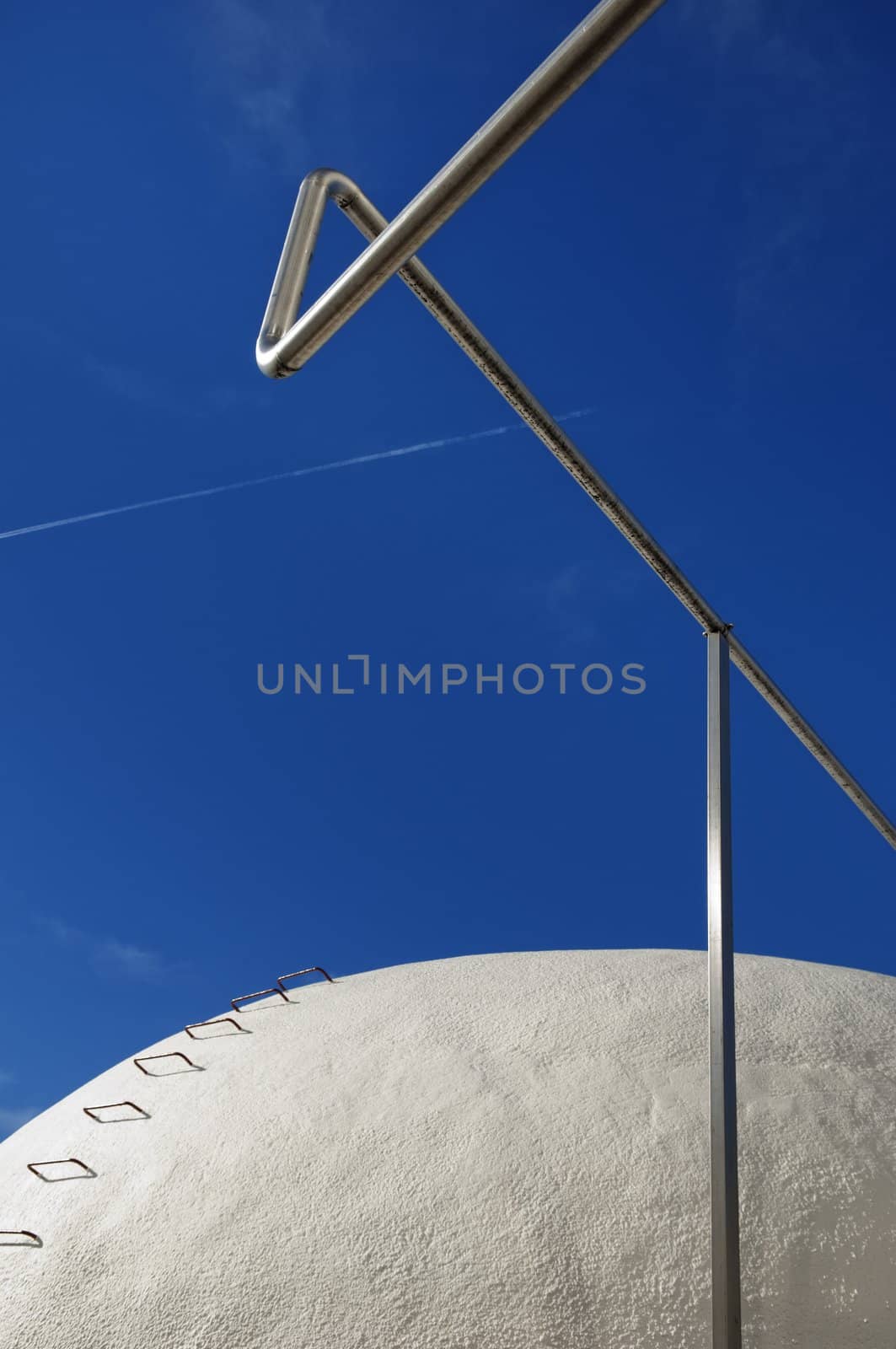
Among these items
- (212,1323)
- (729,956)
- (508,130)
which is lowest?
(212,1323)

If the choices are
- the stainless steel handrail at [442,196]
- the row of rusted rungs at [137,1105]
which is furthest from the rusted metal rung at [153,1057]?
the stainless steel handrail at [442,196]

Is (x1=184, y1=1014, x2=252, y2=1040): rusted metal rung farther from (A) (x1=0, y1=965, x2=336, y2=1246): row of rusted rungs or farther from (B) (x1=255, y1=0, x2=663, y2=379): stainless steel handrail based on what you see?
(B) (x1=255, y1=0, x2=663, y2=379): stainless steel handrail

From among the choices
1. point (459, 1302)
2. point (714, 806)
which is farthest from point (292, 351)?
point (459, 1302)

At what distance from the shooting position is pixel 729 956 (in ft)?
7.90

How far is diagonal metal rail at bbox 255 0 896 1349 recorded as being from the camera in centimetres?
131

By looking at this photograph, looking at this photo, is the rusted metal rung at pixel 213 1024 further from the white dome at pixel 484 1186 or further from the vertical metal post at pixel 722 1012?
the vertical metal post at pixel 722 1012

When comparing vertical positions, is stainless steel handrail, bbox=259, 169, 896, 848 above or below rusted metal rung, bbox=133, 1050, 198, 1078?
above

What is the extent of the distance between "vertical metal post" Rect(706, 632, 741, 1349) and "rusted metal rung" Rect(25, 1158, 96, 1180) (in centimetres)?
228

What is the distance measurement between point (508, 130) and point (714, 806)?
170cm

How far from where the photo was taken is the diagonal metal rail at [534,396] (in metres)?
1.31

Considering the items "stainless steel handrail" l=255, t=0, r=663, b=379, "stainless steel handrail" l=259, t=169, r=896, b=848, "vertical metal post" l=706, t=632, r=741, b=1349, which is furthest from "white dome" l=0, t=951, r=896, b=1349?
"stainless steel handrail" l=255, t=0, r=663, b=379

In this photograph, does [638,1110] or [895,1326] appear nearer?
[895,1326]

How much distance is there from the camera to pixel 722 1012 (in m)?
2.35

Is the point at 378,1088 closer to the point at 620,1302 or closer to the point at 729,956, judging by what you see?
the point at 620,1302
